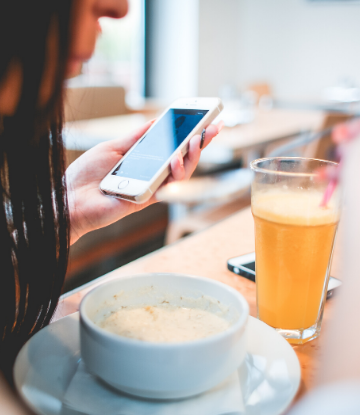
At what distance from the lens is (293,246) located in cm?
45

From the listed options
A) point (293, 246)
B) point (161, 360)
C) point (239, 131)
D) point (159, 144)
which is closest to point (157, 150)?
point (159, 144)

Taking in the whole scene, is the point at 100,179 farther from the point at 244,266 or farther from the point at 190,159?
the point at 244,266

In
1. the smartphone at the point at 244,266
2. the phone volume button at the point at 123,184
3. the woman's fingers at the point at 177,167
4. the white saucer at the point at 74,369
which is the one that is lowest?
the smartphone at the point at 244,266

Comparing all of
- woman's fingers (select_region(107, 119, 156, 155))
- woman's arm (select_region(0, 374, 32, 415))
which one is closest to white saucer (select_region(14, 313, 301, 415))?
woman's arm (select_region(0, 374, 32, 415))

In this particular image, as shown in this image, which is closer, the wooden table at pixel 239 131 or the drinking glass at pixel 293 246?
the drinking glass at pixel 293 246

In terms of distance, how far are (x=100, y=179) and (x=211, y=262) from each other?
0.23 m

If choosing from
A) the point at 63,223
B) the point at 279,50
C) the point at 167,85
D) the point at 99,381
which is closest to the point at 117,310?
the point at 99,381

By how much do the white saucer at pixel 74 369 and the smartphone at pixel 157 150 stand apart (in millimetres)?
249

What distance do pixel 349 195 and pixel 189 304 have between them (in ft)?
0.59

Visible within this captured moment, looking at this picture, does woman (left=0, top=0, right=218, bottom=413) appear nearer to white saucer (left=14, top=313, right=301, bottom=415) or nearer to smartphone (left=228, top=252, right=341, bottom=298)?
white saucer (left=14, top=313, right=301, bottom=415)

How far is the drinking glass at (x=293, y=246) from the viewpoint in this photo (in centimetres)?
44

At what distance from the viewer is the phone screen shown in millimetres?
634

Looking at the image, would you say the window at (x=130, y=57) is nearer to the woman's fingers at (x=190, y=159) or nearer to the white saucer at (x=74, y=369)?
the woman's fingers at (x=190, y=159)

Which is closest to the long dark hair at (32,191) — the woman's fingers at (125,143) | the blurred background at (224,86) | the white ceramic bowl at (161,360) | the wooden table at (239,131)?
the white ceramic bowl at (161,360)
